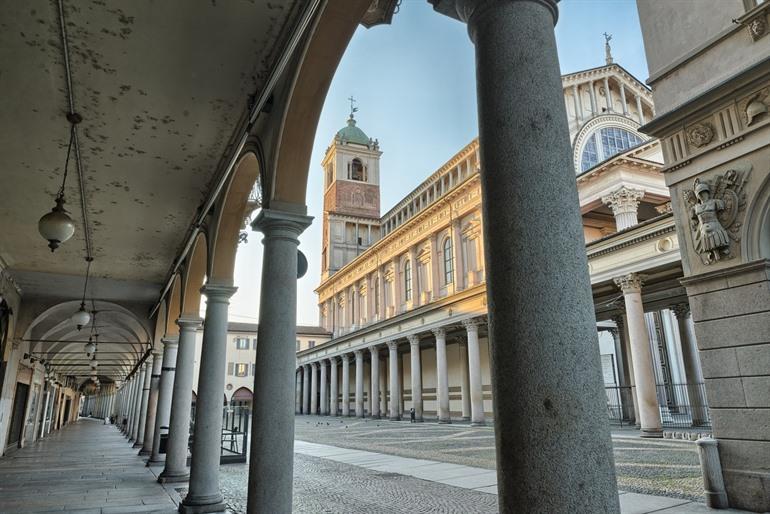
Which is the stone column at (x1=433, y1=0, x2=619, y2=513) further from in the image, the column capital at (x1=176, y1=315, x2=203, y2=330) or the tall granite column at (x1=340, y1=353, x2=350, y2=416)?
the tall granite column at (x1=340, y1=353, x2=350, y2=416)

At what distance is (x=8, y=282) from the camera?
40.4 ft

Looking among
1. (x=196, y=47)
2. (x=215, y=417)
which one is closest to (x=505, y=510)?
(x=196, y=47)

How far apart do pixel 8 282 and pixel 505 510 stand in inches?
559

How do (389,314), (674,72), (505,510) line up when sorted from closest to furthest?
(505,510) < (674,72) < (389,314)

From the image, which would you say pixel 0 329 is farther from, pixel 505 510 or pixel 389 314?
pixel 389 314

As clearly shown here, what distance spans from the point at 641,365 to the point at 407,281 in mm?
22089

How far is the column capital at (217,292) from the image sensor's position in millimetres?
7509

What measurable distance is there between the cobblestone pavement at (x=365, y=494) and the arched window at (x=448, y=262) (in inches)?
821

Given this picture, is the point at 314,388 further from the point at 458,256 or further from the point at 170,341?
the point at 170,341

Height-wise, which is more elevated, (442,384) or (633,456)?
(442,384)

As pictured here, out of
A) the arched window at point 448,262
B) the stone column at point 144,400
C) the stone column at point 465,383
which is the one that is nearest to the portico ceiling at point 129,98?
the stone column at point 144,400

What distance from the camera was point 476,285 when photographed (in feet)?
79.9

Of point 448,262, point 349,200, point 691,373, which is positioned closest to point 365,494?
point 691,373

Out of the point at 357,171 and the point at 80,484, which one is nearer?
the point at 80,484
